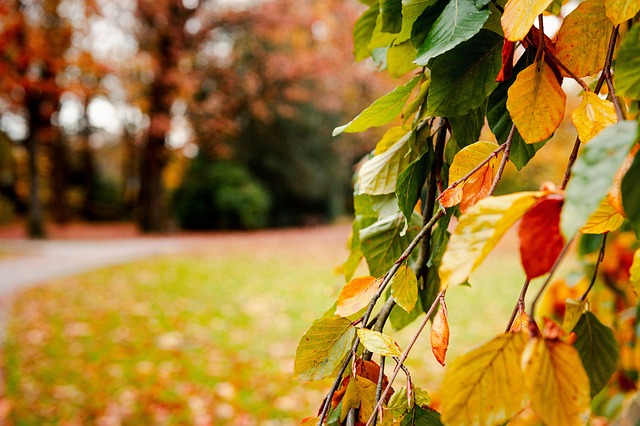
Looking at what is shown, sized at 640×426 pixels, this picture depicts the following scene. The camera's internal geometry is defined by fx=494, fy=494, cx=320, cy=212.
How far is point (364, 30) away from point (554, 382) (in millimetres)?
717

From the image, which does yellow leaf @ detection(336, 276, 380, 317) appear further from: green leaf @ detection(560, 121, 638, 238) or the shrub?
the shrub

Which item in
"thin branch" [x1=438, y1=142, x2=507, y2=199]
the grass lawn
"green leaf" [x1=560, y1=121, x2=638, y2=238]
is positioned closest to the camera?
"green leaf" [x1=560, y1=121, x2=638, y2=238]

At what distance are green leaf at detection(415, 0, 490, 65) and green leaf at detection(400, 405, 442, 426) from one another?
Answer: 386mm

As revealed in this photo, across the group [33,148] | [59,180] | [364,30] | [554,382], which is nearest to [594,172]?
[554,382]

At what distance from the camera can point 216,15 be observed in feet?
52.9

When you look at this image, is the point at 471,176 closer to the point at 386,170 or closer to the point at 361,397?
the point at 386,170

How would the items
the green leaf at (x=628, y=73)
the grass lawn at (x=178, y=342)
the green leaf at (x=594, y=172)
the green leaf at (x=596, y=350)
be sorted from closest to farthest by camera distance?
the green leaf at (x=594, y=172) < the green leaf at (x=628, y=73) < the green leaf at (x=596, y=350) < the grass lawn at (x=178, y=342)

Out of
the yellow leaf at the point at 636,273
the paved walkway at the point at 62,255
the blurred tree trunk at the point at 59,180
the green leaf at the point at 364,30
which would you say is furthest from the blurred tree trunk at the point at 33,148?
the yellow leaf at the point at 636,273

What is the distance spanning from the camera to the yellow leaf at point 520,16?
48 centimetres

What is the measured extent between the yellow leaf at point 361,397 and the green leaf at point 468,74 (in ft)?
1.11

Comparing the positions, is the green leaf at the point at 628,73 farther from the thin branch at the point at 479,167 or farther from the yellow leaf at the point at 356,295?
the yellow leaf at the point at 356,295

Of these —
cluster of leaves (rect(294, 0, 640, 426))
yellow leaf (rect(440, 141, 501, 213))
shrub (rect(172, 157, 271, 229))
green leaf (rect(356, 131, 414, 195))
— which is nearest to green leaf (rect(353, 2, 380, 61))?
cluster of leaves (rect(294, 0, 640, 426))

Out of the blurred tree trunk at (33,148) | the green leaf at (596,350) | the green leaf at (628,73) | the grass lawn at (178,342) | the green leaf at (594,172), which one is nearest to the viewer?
the green leaf at (594,172)

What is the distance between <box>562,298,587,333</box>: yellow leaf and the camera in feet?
2.19
